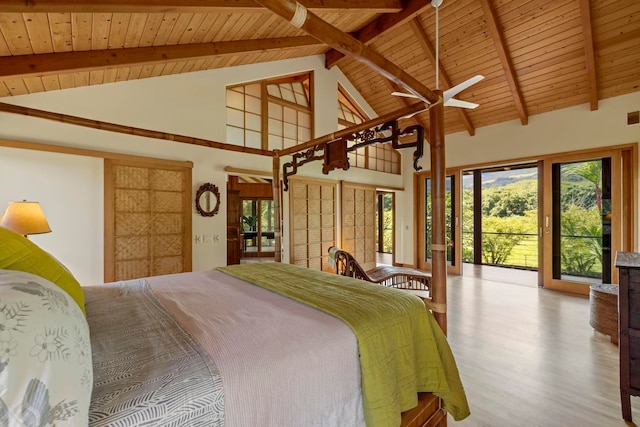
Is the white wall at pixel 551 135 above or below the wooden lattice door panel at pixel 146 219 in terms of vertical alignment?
above

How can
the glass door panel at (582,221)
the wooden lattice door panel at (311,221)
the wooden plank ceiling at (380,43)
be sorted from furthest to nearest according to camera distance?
the wooden lattice door panel at (311,221), the glass door panel at (582,221), the wooden plank ceiling at (380,43)

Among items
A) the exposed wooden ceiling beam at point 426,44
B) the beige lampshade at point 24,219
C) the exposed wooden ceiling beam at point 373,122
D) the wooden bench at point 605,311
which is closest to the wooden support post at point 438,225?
the exposed wooden ceiling beam at point 373,122

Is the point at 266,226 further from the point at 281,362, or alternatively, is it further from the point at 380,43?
the point at 281,362

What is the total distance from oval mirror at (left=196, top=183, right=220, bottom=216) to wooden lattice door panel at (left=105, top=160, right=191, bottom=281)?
148 mm

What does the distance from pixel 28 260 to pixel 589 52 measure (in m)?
5.86

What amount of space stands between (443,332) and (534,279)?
547 cm

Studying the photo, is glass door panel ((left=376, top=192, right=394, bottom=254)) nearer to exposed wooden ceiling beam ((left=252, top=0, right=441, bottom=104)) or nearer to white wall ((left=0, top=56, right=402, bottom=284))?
white wall ((left=0, top=56, right=402, bottom=284))

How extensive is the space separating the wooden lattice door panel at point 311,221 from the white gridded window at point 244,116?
1022mm

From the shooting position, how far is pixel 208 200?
418 centimetres

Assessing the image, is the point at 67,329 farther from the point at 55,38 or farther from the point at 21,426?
the point at 55,38

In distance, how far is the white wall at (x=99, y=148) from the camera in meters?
2.98

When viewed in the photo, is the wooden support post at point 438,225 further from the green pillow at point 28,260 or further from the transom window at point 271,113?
the transom window at point 271,113

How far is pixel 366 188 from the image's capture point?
6461 mm

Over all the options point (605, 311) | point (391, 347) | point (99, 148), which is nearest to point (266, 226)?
point (99, 148)
